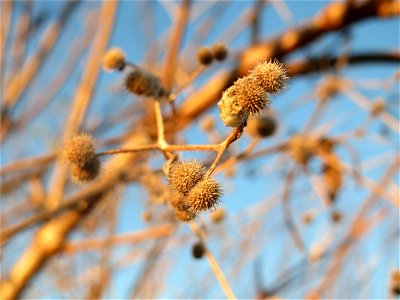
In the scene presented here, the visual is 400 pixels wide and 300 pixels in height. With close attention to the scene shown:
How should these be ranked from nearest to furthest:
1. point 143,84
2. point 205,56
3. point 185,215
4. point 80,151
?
point 185,215, point 80,151, point 143,84, point 205,56

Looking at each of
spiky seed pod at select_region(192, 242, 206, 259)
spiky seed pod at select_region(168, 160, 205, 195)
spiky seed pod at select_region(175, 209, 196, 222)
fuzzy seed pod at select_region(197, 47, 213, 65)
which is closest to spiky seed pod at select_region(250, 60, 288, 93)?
spiky seed pod at select_region(168, 160, 205, 195)

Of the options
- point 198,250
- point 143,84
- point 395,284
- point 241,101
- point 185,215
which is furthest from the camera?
point 395,284

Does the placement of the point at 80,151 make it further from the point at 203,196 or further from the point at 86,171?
the point at 203,196

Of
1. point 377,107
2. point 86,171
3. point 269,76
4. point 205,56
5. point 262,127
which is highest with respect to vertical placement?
point 377,107

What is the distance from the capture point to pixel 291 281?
2.53 metres

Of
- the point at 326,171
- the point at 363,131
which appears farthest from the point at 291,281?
the point at 363,131

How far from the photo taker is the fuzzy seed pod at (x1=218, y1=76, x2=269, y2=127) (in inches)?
33.6

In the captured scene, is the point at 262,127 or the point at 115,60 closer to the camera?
the point at 115,60

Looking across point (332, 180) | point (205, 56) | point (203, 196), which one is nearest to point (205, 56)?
point (205, 56)

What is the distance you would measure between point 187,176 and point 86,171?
41 centimetres

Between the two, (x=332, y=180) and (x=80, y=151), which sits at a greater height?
(x=332, y=180)

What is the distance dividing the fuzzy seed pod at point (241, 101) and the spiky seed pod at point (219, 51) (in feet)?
2.77

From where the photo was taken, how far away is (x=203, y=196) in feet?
2.88

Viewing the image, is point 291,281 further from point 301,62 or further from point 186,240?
point 301,62
